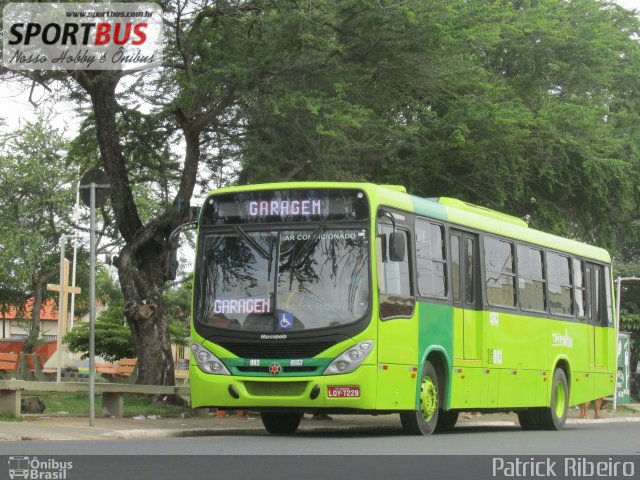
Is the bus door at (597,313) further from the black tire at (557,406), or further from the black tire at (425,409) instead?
the black tire at (425,409)

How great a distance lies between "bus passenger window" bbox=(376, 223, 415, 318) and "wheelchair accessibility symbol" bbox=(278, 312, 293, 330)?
120cm

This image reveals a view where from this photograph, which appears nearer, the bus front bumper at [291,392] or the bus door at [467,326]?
the bus front bumper at [291,392]

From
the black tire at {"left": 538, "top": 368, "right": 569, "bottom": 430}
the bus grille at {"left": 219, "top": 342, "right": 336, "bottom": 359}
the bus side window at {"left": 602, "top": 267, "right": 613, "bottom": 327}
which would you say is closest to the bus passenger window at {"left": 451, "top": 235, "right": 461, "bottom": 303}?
the bus grille at {"left": 219, "top": 342, "right": 336, "bottom": 359}

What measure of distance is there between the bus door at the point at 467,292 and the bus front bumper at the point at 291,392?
10.0ft

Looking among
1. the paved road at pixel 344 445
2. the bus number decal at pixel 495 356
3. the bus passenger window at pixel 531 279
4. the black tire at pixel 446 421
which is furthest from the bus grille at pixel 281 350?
the bus passenger window at pixel 531 279

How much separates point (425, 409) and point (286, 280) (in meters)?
2.91

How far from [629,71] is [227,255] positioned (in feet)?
60.3

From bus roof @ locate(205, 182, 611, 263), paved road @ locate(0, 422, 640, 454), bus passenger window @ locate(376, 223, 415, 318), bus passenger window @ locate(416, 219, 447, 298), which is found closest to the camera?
paved road @ locate(0, 422, 640, 454)

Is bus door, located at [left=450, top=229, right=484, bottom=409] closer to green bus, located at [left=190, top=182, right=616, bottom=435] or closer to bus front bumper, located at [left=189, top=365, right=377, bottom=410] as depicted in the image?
green bus, located at [left=190, top=182, right=616, bottom=435]

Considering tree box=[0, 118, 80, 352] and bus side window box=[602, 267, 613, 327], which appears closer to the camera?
bus side window box=[602, 267, 613, 327]

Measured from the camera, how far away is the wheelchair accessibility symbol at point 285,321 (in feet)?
59.7

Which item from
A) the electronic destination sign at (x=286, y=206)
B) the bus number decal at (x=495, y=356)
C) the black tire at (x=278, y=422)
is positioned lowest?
the black tire at (x=278, y=422)

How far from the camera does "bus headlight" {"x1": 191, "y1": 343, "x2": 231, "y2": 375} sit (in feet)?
60.6
